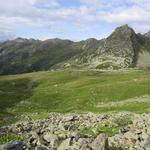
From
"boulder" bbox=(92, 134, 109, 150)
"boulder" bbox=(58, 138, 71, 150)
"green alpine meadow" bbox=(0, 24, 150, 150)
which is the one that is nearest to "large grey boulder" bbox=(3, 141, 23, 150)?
"green alpine meadow" bbox=(0, 24, 150, 150)

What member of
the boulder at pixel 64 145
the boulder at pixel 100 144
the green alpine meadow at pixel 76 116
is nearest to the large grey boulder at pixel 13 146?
the green alpine meadow at pixel 76 116

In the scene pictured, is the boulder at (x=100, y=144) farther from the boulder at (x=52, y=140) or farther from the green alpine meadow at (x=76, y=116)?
the boulder at (x=52, y=140)

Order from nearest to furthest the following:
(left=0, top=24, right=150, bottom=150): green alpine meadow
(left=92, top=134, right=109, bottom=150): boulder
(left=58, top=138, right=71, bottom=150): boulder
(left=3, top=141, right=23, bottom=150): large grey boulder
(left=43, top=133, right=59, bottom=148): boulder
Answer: (left=3, top=141, right=23, bottom=150): large grey boulder, (left=92, top=134, right=109, bottom=150): boulder, (left=58, top=138, right=71, bottom=150): boulder, (left=43, top=133, right=59, bottom=148): boulder, (left=0, top=24, right=150, bottom=150): green alpine meadow

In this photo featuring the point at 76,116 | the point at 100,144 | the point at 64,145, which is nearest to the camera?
the point at 100,144

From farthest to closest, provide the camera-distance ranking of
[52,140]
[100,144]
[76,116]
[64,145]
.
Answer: [76,116] → [52,140] → [64,145] → [100,144]

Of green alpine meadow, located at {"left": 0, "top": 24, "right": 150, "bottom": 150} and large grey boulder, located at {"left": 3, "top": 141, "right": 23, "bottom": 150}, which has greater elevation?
large grey boulder, located at {"left": 3, "top": 141, "right": 23, "bottom": 150}

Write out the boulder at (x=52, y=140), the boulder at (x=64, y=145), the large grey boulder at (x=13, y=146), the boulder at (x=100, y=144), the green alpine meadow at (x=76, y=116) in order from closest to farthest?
the large grey boulder at (x=13, y=146) → the boulder at (x=100, y=144) → the boulder at (x=64, y=145) → the boulder at (x=52, y=140) → the green alpine meadow at (x=76, y=116)

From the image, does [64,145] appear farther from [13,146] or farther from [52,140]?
[13,146]

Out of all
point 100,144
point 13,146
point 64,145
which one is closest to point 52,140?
point 64,145

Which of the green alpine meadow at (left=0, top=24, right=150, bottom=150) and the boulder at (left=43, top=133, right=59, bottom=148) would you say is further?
the green alpine meadow at (left=0, top=24, right=150, bottom=150)

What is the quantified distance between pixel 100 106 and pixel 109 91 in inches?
544

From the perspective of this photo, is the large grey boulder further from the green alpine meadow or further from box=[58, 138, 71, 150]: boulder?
box=[58, 138, 71, 150]: boulder

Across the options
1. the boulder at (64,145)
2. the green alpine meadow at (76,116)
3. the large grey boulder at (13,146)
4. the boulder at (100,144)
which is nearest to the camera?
the large grey boulder at (13,146)

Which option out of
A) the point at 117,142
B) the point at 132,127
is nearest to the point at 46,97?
the point at 132,127
